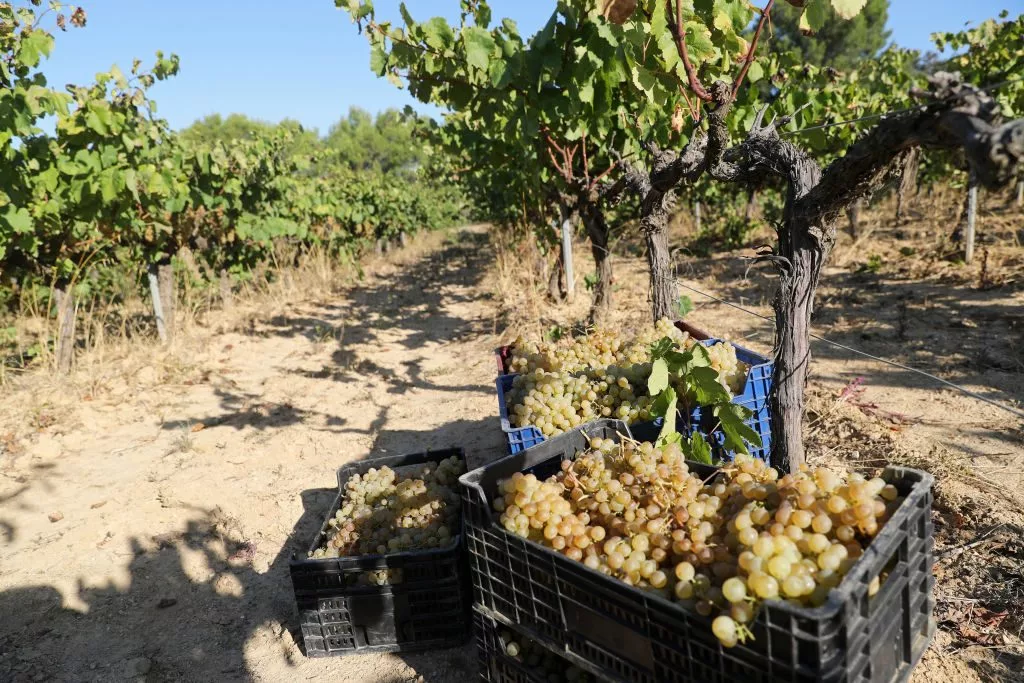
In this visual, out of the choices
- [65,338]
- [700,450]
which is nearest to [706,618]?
[700,450]

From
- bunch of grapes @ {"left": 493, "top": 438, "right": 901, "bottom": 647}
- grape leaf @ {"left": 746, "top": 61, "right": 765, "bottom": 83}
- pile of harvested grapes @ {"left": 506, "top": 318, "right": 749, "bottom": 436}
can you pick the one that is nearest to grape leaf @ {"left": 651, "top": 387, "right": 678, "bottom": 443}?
pile of harvested grapes @ {"left": 506, "top": 318, "right": 749, "bottom": 436}

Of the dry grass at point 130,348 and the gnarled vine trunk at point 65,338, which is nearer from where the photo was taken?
the dry grass at point 130,348

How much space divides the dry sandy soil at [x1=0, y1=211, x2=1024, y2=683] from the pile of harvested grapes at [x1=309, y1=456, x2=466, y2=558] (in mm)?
403

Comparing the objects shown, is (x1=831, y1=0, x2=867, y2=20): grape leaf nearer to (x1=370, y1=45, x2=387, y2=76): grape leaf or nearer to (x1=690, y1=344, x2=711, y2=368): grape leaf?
(x1=690, y1=344, x2=711, y2=368): grape leaf

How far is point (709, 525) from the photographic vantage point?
152cm

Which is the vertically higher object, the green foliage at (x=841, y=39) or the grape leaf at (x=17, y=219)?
the green foliage at (x=841, y=39)

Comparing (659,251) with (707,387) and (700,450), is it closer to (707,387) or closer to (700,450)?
(707,387)

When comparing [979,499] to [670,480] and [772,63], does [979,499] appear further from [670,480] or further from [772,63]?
[772,63]

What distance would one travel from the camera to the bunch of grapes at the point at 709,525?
4.16 ft

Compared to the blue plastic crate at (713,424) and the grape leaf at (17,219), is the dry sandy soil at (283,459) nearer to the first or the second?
the blue plastic crate at (713,424)

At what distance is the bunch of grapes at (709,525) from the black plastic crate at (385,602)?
0.60 metres

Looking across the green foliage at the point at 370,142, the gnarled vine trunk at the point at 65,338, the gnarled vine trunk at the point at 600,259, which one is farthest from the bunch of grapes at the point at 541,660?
the green foliage at the point at 370,142

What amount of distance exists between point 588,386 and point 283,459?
7.48 ft

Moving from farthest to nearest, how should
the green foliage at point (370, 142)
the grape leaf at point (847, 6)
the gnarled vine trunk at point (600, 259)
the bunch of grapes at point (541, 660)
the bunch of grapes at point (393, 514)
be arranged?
the green foliage at point (370, 142)
the gnarled vine trunk at point (600, 259)
the bunch of grapes at point (393, 514)
the grape leaf at point (847, 6)
the bunch of grapes at point (541, 660)
